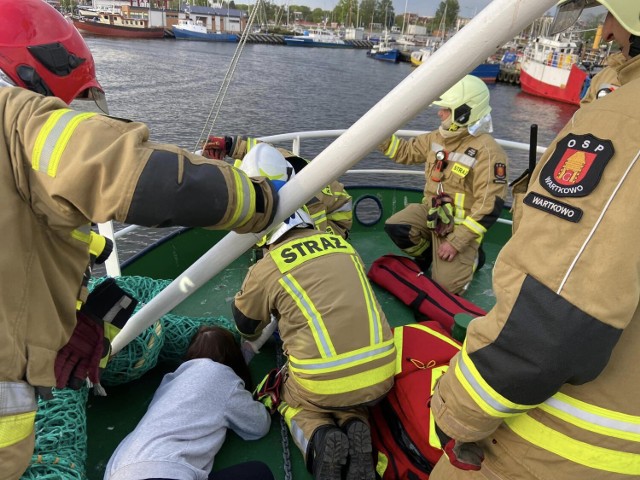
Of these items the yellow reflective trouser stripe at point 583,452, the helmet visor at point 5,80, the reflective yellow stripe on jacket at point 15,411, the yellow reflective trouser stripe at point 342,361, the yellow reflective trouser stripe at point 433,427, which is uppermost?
the helmet visor at point 5,80

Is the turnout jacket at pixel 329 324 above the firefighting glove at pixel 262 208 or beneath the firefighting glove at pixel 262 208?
beneath

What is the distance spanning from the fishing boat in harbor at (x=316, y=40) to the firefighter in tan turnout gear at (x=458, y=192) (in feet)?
203

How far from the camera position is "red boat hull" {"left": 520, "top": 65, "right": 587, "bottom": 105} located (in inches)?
1247

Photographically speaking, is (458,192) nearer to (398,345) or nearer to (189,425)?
(398,345)

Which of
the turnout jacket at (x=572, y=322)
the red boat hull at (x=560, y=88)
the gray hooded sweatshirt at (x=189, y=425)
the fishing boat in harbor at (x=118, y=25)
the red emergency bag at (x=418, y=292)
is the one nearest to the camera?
the turnout jacket at (x=572, y=322)

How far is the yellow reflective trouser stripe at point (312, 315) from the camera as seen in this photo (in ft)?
7.30

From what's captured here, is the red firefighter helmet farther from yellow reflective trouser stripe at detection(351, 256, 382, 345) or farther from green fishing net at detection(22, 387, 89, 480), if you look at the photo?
yellow reflective trouser stripe at detection(351, 256, 382, 345)

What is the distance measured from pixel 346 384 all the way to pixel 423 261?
2.67 metres

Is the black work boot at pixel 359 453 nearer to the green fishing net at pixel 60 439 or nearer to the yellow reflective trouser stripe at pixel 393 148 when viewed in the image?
the green fishing net at pixel 60 439

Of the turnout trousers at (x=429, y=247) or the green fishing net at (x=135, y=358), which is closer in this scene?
the green fishing net at (x=135, y=358)

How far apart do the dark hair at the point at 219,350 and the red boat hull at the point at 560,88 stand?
3405 cm

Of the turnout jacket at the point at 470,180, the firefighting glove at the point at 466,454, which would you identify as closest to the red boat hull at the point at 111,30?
the turnout jacket at the point at 470,180

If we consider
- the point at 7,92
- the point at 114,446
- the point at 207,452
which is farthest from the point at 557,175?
the point at 114,446

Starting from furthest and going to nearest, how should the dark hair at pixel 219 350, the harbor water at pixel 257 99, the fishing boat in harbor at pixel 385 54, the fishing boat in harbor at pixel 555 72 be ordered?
1. the fishing boat in harbor at pixel 385 54
2. the fishing boat in harbor at pixel 555 72
3. the harbor water at pixel 257 99
4. the dark hair at pixel 219 350
